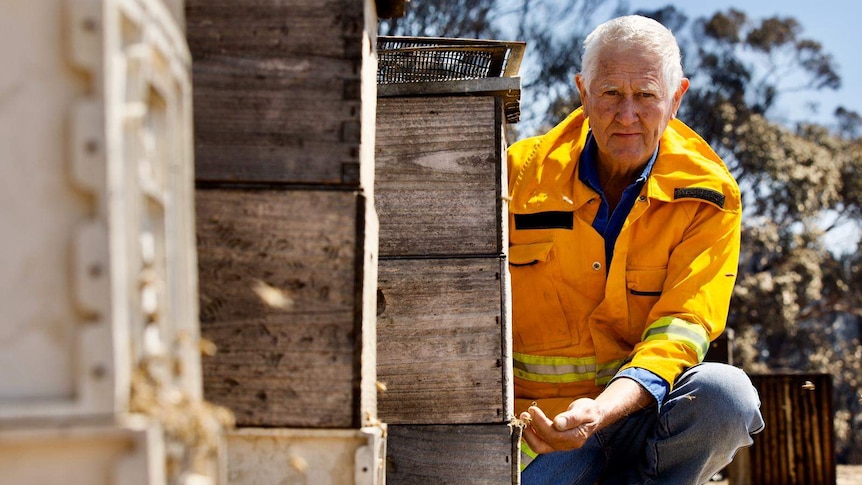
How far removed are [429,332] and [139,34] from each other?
1.54 metres

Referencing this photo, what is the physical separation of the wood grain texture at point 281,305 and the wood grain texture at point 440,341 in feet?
2.78

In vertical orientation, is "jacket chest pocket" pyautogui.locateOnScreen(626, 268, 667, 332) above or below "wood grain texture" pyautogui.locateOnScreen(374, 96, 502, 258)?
below

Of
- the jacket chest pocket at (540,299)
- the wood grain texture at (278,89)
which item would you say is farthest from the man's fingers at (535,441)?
the wood grain texture at (278,89)

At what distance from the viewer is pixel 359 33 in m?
2.03

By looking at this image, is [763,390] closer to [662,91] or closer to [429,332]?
[662,91]

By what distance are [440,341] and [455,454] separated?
0.30 metres

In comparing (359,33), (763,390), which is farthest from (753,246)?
(359,33)

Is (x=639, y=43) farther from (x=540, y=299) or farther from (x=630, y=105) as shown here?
(x=540, y=299)

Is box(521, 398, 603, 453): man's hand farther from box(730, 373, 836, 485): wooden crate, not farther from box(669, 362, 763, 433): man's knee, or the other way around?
box(730, 373, 836, 485): wooden crate

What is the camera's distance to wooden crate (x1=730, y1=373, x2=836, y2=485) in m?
8.49

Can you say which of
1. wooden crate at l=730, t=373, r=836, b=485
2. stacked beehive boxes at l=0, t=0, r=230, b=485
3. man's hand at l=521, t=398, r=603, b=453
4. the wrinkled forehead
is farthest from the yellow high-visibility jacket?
wooden crate at l=730, t=373, r=836, b=485

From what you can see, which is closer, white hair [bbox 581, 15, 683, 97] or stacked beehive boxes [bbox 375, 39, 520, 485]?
stacked beehive boxes [bbox 375, 39, 520, 485]

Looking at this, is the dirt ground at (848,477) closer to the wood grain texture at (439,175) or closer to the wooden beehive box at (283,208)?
the wood grain texture at (439,175)

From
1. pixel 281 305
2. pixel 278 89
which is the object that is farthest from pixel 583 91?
pixel 281 305
